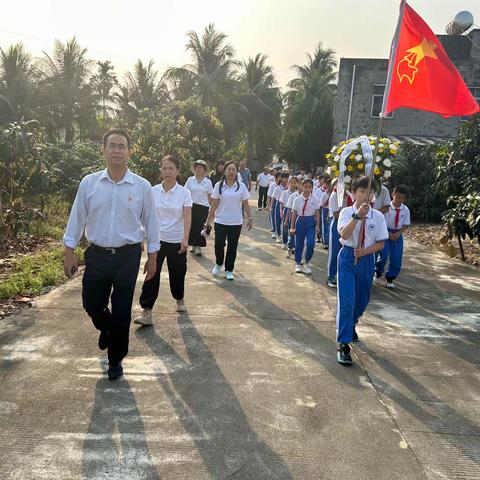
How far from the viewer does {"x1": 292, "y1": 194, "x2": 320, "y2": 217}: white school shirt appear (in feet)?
24.6

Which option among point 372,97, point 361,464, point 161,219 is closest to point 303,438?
point 361,464

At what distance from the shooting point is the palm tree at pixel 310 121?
3322 centimetres

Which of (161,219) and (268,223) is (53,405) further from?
(268,223)

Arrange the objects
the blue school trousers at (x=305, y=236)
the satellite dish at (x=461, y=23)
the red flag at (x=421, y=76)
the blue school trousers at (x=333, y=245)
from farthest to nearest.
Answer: the satellite dish at (x=461, y=23) < the blue school trousers at (x=305, y=236) < the blue school trousers at (x=333, y=245) < the red flag at (x=421, y=76)

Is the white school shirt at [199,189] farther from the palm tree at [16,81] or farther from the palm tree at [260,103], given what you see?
the palm tree at [260,103]

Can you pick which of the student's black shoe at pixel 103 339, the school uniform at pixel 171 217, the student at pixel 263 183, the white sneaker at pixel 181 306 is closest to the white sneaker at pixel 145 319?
the school uniform at pixel 171 217

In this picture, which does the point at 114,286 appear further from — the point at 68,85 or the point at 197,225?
the point at 68,85

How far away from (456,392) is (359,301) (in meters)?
1.06

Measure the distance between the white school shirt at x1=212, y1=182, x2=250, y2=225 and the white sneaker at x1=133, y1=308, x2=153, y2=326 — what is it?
7.76ft

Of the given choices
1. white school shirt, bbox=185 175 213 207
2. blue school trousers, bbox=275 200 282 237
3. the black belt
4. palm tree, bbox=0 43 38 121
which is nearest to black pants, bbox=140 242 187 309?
the black belt

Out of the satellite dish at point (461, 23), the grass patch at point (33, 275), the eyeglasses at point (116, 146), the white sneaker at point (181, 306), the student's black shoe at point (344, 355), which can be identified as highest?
the satellite dish at point (461, 23)

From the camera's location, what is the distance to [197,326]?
478 centimetres

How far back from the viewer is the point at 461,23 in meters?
19.3

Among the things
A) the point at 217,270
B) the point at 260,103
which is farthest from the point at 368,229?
the point at 260,103
